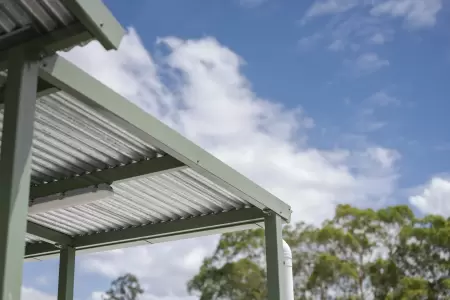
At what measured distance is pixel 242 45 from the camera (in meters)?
26.6

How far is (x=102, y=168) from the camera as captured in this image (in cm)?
530

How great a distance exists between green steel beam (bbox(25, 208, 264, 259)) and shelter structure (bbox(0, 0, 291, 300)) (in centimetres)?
1

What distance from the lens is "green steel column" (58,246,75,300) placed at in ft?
23.4

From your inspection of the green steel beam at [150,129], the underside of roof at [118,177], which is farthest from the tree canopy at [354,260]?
the green steel beam at [150,129]

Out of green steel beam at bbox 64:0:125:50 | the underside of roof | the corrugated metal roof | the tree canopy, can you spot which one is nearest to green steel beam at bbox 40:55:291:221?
the underside of roof

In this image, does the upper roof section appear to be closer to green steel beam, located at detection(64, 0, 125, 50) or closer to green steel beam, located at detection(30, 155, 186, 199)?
green steel beam, located at detection(64, 0, 125, 50)

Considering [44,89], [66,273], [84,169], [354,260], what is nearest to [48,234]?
[66,273]

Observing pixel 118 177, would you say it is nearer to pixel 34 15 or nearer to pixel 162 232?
pixel 162 232

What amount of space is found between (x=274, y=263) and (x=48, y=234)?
2.67m

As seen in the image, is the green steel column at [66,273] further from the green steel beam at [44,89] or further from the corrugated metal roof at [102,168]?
the green steel beam at [44,89]

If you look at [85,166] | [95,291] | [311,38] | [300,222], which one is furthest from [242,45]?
[85,166]

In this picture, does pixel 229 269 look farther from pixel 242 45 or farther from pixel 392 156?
pixel 392 156

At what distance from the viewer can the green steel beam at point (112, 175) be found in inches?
196

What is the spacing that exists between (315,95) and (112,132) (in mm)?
25325
